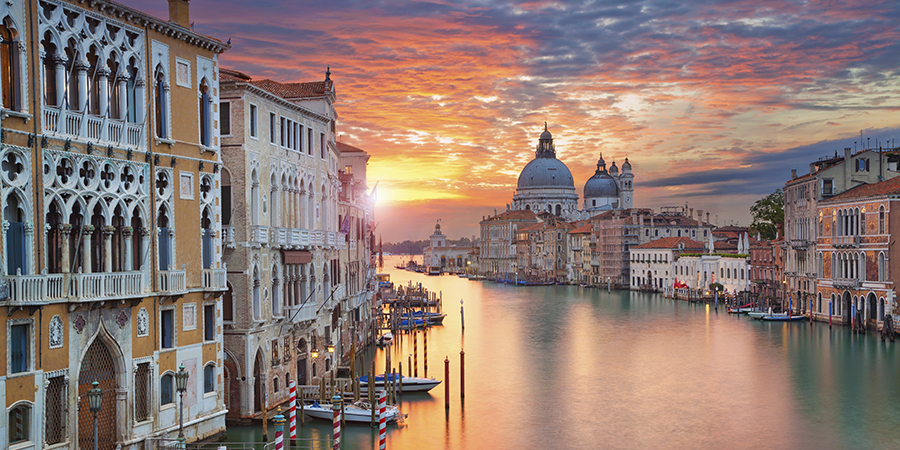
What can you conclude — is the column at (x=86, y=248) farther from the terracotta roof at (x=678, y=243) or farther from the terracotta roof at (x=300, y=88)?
the terracotta roof at (x=678, y=243)

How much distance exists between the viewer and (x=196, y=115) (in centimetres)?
1320

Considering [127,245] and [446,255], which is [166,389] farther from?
[446,255]

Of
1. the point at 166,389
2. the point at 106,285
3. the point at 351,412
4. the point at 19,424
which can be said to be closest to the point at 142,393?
the point at 166,389

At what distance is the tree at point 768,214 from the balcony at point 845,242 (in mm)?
23047

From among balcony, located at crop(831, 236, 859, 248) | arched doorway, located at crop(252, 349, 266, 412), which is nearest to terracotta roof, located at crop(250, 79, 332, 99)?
arched doorway, located at crop(252, 349, 266, 412)

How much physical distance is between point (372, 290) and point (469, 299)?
2752 cm

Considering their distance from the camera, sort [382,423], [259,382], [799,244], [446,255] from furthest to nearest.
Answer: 1. [446,255]
2. [799,244]
3. [259,382]
4. [382,423]

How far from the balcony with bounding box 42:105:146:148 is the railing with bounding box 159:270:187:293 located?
189cm

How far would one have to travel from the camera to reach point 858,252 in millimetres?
31891

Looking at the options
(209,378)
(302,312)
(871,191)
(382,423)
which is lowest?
(382,423)

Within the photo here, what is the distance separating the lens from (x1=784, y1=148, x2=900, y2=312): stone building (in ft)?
112

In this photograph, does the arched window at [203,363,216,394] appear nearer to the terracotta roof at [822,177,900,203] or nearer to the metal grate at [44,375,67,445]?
the metal grate at [44,375,67,445]

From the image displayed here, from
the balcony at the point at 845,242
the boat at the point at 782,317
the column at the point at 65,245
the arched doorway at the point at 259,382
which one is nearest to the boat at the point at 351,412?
the arched doorway at the point at 259,382

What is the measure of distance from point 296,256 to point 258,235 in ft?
5.31
